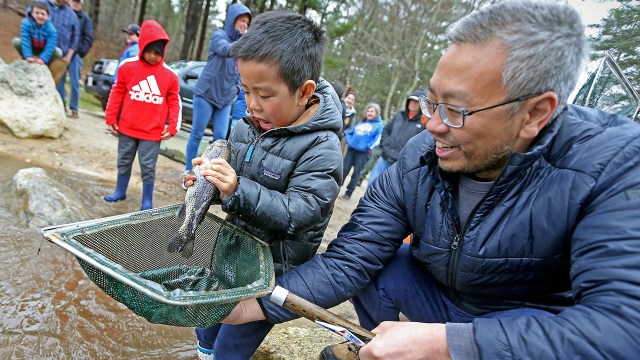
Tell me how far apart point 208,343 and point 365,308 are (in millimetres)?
839

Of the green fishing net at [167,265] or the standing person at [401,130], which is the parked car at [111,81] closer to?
the standing person at [401,130]

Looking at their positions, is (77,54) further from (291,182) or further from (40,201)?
(291,182)

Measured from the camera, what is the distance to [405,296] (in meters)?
1.77

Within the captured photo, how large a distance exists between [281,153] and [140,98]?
2.62 m

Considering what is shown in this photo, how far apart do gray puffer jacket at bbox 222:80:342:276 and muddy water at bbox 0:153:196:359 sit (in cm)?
97

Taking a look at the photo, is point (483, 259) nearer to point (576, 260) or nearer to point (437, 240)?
point (437, 240)

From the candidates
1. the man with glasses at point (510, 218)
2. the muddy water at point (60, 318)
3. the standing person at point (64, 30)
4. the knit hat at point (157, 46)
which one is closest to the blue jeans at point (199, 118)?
the knit hat at point (157, 46)

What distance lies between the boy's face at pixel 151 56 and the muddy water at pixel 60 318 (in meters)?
1.82

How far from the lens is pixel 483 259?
1.47 meters

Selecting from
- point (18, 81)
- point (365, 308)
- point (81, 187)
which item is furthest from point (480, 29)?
point (18, 81)

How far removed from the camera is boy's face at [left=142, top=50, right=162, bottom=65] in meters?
3.62

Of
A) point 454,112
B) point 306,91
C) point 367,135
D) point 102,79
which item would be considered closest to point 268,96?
point 306,91

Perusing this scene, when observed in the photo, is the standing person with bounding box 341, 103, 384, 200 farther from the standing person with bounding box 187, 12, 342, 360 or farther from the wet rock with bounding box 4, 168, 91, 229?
the standing person with bounding box 187, 12, 342, 360

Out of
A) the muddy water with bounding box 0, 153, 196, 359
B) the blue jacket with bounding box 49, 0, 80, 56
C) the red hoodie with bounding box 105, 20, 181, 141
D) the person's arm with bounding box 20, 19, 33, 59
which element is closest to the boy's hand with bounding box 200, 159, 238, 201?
the muddy water with bounding box 0, 153, 196, 359
